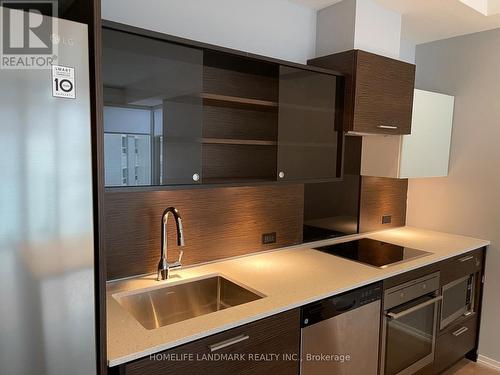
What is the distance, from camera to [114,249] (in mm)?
1804

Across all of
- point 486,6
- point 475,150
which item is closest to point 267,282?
point 475,150

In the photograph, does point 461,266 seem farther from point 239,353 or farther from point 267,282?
point 239,353

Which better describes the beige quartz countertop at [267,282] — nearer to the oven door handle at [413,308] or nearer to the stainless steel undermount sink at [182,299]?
the stainless steel undermount sink at [182,299]

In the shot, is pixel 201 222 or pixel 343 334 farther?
pixel 201 222

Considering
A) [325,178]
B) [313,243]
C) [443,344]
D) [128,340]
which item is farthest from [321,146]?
[443,344]

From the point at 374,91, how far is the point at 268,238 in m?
1.15

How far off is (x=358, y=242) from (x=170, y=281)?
1506 millimetres

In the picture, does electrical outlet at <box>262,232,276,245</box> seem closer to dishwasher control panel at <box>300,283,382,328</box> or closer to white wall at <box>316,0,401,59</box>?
dishwasher control panel at <box>300,283,382,328</box>

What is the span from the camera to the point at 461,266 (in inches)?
103

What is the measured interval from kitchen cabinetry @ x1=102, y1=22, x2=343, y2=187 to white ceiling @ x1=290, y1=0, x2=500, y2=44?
2.27 feet

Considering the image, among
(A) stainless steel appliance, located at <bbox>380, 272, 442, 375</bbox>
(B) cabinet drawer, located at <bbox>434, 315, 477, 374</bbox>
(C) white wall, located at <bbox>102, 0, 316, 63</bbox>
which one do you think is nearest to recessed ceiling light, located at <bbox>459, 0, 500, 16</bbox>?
(C) white wall, located at <bbox>102, 0, 316, 63</bbox>

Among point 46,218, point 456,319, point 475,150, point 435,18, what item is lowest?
point 456,319

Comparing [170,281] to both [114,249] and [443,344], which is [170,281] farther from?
[443,344]

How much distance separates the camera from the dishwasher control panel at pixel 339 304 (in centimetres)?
170
